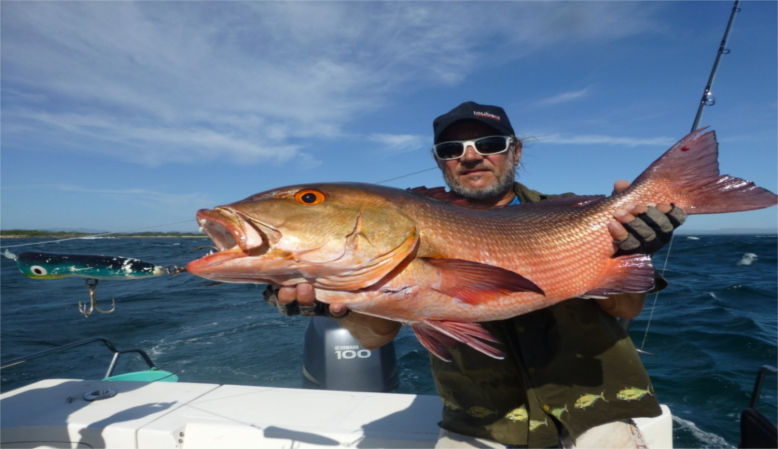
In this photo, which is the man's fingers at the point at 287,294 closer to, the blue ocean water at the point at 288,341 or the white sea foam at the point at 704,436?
the blue ocean water at the point at 288,341

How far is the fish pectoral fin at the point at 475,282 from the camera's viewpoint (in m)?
1.91

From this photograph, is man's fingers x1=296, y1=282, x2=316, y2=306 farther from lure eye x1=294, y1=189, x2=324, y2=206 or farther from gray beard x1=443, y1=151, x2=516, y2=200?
gray beard x1=443, y1=151, x2=516, y2=200

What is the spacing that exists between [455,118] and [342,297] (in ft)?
5.93

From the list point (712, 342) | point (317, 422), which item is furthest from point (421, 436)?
point (712, 342)

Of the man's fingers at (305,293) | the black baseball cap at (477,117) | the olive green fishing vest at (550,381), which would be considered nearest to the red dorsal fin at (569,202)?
the olive green fishing vest at (550,381)

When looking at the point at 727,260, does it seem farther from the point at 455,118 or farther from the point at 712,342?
the point at 455,118

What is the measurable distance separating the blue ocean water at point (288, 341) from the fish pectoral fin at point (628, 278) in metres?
3.76

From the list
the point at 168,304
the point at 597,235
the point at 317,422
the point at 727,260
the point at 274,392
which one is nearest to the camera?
the point at 597,235

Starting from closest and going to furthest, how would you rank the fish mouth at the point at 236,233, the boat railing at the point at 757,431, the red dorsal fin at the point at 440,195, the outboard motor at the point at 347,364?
the fish mouth at the point at 236,233, the boat railing at the point at 757,431, the red dorsal fin at the point at 440,195, the outboard motor at the point at 347,364

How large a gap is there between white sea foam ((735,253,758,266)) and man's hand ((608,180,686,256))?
1011 inches

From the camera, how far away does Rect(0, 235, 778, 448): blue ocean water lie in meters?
6.64

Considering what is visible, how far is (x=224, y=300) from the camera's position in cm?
1573

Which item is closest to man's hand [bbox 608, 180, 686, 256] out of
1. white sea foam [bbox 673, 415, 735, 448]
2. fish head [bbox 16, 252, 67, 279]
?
fish head [bbox 16, 252, 67, 279]

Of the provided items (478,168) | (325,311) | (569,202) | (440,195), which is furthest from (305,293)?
(478,168)
